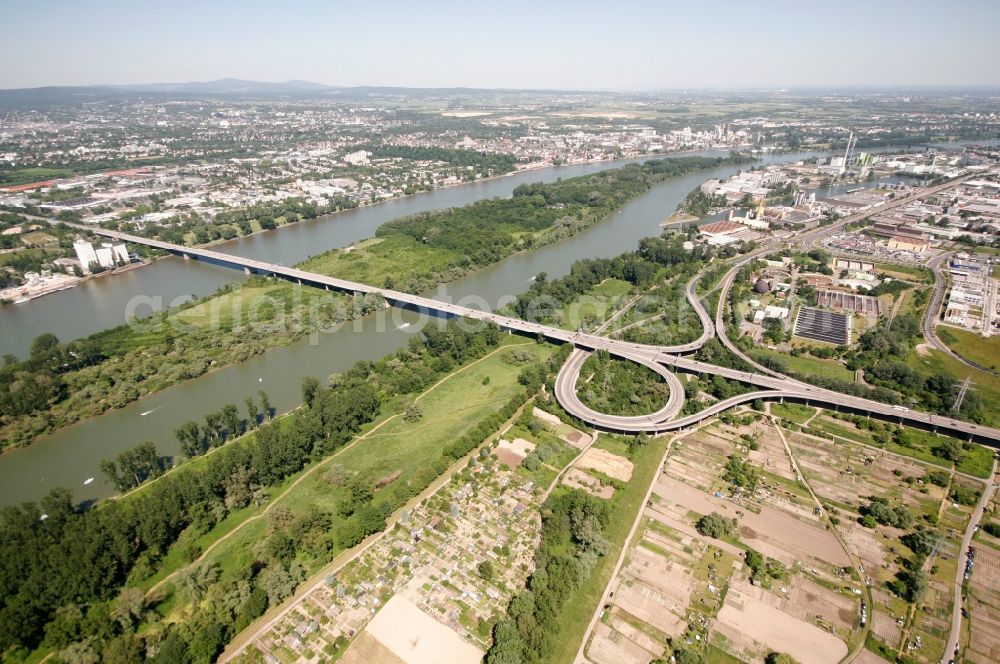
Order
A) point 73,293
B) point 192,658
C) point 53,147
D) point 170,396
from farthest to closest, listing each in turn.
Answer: point 53,147, point 73,293, point 170,396, point 192,658

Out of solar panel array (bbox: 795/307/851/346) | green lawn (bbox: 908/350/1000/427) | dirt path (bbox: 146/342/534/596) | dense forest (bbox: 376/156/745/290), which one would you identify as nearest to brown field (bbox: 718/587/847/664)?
dirt path (bbox: 146/342/534/596)

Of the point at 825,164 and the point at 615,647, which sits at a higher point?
the point at 825,164

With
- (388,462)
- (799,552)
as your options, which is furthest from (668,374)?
(388,462)

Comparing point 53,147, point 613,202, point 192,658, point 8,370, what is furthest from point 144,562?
point 53,147

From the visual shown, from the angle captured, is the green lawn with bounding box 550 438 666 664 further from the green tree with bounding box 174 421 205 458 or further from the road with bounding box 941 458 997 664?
the green tree with bounding box 174 421 205 458

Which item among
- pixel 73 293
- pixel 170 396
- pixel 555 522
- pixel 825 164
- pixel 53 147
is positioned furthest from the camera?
pixel 53 147

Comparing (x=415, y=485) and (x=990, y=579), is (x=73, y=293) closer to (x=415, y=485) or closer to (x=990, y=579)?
(x=415, y=485)

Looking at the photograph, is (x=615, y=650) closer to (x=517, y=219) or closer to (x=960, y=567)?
(x=960, y=567)
